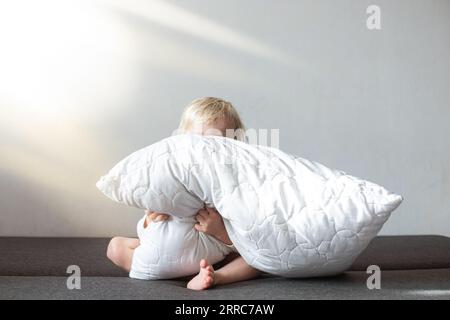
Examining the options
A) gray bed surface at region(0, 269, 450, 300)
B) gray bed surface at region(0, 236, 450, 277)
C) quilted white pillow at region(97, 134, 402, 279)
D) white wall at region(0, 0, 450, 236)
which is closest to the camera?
gray bed surface at region(0, 269, 450, 300)

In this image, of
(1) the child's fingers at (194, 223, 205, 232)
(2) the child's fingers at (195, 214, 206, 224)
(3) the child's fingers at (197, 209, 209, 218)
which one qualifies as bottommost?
(1) the child's fingers at (194, 223, 205, 232)

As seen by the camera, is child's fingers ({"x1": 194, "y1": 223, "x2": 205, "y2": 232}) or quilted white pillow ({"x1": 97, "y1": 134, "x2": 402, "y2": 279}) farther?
child's fingers ({"x1": 194, "y1": 223, "x2": 205, "y2": 232})

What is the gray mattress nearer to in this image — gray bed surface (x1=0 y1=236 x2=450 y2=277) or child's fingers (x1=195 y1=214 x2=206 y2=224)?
gray bed surface (x1=0 y1=236 x2=450 y2=277)

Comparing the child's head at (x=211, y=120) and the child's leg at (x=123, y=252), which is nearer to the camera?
the child's leg at (x=123, y=252)

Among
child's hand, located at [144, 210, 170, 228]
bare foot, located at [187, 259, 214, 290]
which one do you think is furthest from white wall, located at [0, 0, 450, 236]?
bare foot, located at [187, 259, 214, 290]

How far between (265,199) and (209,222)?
0.51 feet

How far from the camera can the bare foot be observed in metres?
1.30

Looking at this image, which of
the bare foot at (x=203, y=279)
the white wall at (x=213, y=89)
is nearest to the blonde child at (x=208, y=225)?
the bare foot at (x=203, y=279)

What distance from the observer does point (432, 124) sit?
2.85 metres

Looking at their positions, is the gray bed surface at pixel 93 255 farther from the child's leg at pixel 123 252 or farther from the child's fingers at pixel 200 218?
the child's fingers at pixel 200 218

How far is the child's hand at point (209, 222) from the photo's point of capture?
4.53 feet

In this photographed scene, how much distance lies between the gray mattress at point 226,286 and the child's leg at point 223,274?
0.03 metres

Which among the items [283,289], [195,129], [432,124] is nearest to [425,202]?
[432,124]

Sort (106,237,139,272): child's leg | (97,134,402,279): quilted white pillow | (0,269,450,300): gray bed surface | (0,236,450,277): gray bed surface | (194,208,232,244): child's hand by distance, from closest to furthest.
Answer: (0,269,450,300): gray bed surface, (97,134,402,279): quilted white pillow, (194,208,232,244): child's hand, (106,237,139,272): child's leg, (0,236,450,277): gray bed surface
